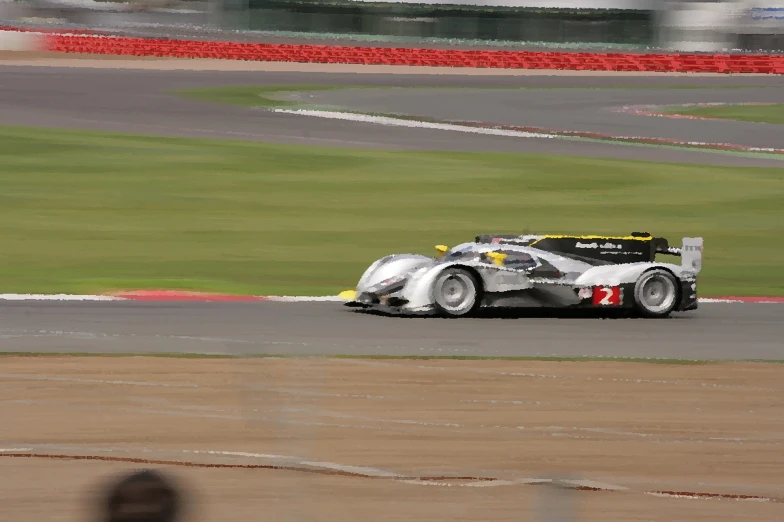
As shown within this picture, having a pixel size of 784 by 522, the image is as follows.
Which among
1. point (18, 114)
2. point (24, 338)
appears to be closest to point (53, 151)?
point (18, 114)

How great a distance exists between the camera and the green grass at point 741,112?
121ft

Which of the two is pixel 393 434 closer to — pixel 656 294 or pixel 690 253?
pixel 656 294

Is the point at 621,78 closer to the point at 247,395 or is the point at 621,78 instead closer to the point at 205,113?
the point at 205,113

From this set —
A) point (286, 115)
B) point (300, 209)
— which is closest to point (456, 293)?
point (300, 209)

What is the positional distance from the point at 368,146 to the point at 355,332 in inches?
690

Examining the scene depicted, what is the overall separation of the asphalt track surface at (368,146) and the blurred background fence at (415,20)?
761 inches

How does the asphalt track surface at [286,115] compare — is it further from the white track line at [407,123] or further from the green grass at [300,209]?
the green grass at [300,209]

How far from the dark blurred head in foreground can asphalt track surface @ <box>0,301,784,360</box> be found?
326 inches

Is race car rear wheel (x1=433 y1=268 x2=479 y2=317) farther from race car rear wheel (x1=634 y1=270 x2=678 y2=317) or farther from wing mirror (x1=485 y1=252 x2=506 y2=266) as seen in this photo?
race car rear wheel (x1=634 y1=270 x2=678 y2=317)

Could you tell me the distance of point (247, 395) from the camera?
9.75 metres

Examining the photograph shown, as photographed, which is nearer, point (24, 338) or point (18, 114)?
point (24, 338)

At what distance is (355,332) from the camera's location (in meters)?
12.5

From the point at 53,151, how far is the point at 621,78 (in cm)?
2463

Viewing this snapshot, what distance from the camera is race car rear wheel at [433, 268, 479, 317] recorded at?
43.8ft
